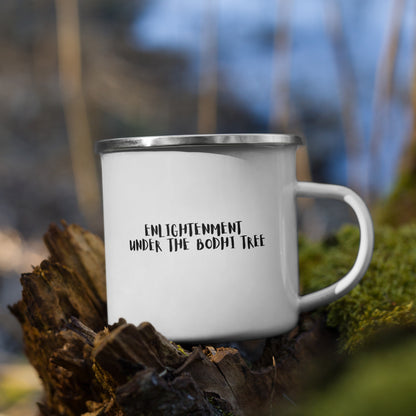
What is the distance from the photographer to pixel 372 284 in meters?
0.90

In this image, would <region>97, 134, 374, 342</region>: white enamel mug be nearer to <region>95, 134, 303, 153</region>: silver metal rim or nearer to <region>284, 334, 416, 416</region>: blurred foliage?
<region>95, 134, 303, 153</region>: silver metal rim

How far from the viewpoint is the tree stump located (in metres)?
0.55

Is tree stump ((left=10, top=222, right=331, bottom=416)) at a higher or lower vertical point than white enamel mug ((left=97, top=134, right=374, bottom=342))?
lower

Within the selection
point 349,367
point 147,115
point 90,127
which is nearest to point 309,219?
point 147,115

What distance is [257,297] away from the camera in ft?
2.40

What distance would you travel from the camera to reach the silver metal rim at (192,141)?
0.67 m

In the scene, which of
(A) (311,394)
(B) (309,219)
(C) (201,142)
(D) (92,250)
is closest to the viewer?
(A) (311,394)

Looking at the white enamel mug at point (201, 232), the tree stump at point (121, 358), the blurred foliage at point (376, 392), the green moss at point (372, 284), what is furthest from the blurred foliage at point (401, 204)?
the blurred foliage at point (376, 392)

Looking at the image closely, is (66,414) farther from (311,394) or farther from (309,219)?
(309,219)

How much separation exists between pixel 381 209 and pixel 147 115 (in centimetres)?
368

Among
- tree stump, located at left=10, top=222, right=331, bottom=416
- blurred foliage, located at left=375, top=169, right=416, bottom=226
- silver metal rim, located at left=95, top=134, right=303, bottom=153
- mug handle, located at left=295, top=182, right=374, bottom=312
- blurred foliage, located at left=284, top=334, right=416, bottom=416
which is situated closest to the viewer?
blurred foliage, located at left=284, top=334, right=416, bottom=416

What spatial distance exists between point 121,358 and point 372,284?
0.54 metres

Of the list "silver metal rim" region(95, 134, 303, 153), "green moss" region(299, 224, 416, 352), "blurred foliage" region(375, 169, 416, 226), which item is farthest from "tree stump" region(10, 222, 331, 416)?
"blurred foliage" region(375, 169, 416, 226)

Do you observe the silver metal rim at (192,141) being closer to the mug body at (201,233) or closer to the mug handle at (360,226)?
the mug body at (201,233)
